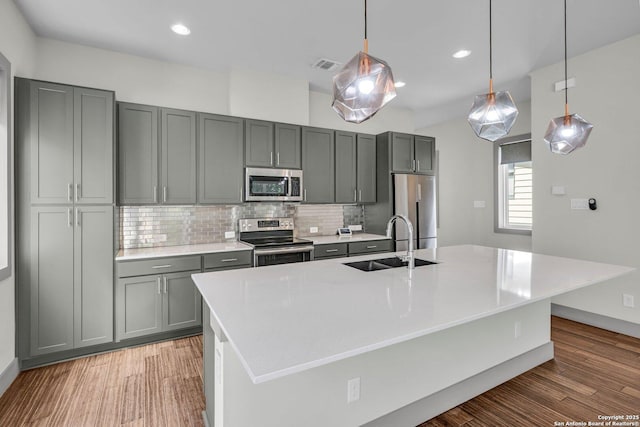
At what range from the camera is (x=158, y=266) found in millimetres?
2984

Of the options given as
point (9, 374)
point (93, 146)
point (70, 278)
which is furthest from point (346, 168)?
point (9, 374)

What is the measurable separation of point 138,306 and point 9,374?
0.92 meters

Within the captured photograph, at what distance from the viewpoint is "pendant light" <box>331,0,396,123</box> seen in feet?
5.09

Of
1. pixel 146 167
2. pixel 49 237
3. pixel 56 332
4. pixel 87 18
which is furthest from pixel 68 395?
pixel 87 18

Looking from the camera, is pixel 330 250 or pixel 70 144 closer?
pixel 70 144

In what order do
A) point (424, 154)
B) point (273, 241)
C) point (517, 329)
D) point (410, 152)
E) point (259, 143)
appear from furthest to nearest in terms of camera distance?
point (424, 154)
point (410, 152)
point (273, 241)
point (259, 143)
point (517, 329)

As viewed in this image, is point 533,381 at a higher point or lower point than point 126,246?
lower

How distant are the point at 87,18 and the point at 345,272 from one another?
298cm

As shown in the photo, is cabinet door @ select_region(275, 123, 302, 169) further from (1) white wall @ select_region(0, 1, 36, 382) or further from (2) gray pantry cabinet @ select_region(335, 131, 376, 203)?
(1) white wall @ select_region(0, 1, 36, 382)

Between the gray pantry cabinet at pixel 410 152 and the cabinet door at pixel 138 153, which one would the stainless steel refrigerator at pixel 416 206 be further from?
the cabinet door at pixel 138 153

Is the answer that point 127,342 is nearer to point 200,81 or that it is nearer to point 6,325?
point 6,325

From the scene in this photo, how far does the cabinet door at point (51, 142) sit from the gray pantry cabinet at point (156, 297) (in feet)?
2.62

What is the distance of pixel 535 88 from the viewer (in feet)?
12.6

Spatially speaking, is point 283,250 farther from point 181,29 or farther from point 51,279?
point 181,29
